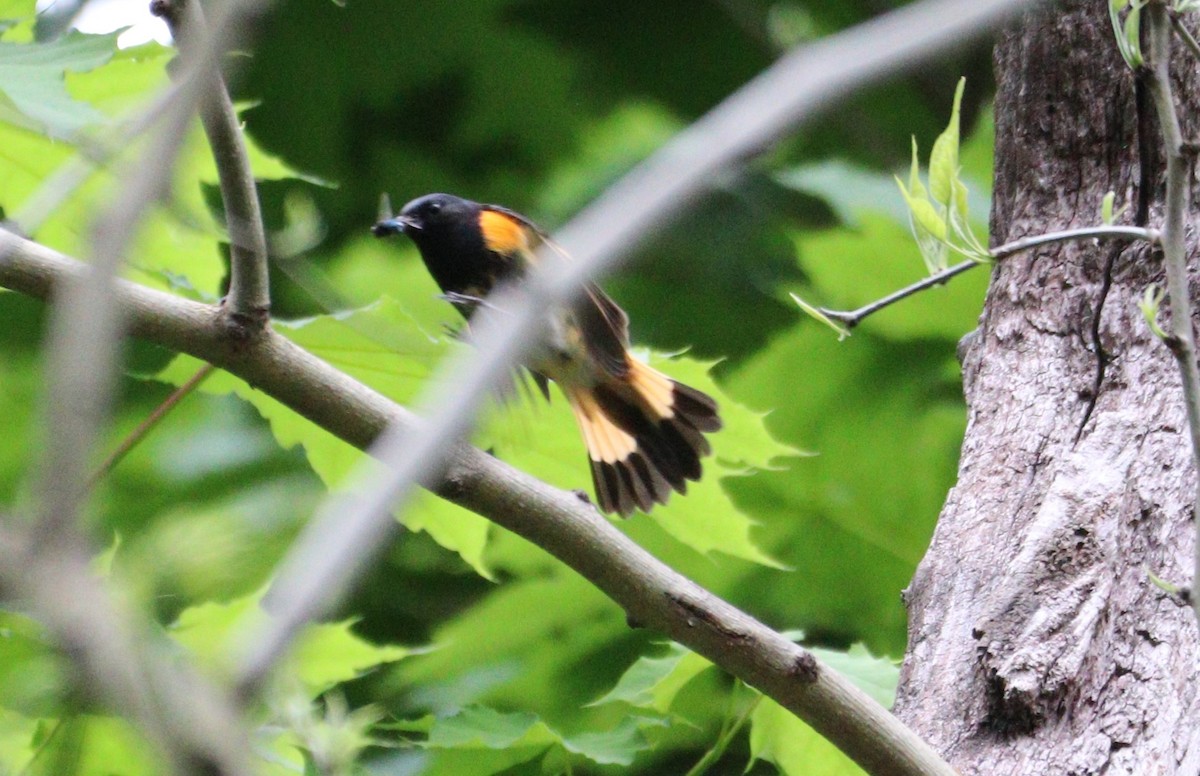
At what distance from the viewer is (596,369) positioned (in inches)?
88.2

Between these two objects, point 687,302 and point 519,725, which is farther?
point 687,302

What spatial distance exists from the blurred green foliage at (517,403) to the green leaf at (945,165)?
16cm

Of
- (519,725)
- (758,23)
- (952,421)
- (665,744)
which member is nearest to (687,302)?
(758,23)

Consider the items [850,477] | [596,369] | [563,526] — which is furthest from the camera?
[850,477]

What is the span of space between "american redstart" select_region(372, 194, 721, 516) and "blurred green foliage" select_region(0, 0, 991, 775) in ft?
0.33

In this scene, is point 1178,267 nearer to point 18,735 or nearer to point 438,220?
point 18,735

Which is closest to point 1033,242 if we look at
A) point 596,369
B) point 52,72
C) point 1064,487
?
point 1064,487

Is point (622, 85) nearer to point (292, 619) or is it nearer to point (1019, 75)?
point (1019, 75)

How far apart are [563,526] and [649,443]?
97 centimetres

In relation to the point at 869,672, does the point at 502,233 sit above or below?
above

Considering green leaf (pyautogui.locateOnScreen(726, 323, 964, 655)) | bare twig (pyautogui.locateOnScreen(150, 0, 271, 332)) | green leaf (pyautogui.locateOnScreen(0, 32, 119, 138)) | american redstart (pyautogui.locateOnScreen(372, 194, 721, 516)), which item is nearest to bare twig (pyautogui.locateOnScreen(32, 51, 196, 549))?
bare twig (pyautogui.locateOnScreen(150, 0, 271, 332))

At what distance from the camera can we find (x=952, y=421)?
2.54 meters

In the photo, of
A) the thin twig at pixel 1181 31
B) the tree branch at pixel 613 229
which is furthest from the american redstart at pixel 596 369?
the tree branch at pixel 613 229

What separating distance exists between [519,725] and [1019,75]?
39.9 inches
